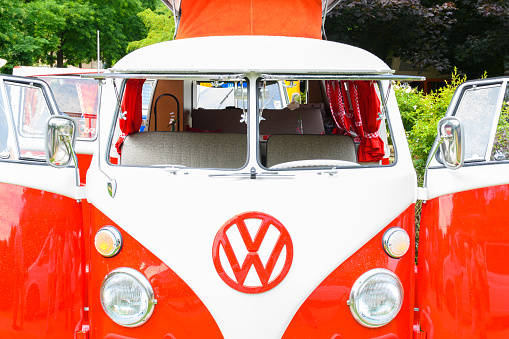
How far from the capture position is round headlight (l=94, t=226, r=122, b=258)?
297 centimetres

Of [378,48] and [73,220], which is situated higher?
[378,48]

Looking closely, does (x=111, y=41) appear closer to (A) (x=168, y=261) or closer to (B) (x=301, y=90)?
(B) (x=301, y=90)

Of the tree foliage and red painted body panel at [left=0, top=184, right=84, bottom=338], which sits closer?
red painted body panel at [left=0, top=184, right=84, bottom=338]

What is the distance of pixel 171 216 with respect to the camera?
292 cm

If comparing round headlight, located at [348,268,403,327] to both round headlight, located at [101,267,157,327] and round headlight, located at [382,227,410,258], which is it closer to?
round headlight, located at [382,227,410,258]

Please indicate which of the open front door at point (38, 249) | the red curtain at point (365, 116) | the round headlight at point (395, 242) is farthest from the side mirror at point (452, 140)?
the open front door at point (38, 249)

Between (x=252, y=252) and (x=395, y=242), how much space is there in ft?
2.64

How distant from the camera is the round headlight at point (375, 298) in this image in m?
2.89

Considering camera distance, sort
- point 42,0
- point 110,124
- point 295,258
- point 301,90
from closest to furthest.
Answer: point 295,258, point 110,124, point 301,90, point 42,0

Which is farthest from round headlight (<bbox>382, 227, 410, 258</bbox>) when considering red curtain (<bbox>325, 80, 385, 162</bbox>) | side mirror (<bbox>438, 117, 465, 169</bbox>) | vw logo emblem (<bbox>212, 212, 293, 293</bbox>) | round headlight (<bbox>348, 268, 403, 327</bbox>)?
red curtain (<bbox>325, 80, 385, 162</bbox>)

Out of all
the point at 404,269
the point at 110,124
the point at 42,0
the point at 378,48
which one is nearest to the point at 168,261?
the point at 110,124

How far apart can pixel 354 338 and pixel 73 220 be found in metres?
1.70

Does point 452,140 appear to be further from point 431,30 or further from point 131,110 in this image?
point 431,30

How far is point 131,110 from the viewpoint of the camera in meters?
4.34
